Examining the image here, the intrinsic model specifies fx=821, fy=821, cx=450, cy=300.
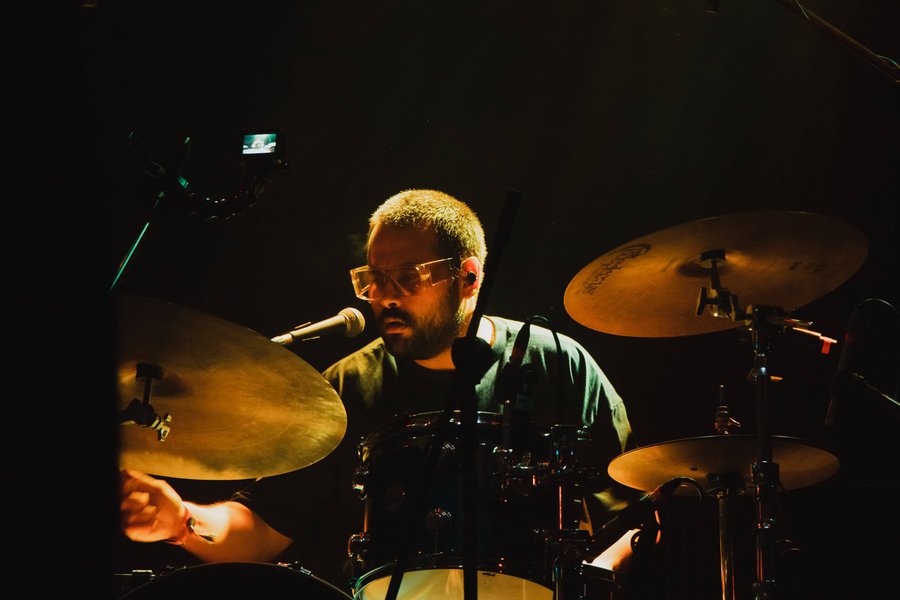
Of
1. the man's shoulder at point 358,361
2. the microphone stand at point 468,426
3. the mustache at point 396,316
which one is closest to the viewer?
the microphone stand at point 468,426

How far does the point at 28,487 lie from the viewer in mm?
2059

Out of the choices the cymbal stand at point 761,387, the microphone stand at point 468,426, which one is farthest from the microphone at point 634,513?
the microphone stand at point 468,426

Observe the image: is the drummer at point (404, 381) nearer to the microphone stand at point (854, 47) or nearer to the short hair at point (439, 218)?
the short hair at point (439, 218)

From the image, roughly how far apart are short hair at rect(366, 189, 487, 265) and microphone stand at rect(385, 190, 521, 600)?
6.08 feet

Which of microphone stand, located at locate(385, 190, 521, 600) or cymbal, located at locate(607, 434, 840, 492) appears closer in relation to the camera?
microphone stand, located at locate(385, 190, 521, 600)

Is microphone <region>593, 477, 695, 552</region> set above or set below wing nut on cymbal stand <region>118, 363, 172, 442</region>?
below

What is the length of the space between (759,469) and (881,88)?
7.03 ft

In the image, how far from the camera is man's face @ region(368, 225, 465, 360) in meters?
3.33

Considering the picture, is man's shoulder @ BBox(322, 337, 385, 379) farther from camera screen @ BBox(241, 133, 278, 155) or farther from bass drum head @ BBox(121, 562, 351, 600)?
bass drum head @ BBox(121, 562, 351, 600)

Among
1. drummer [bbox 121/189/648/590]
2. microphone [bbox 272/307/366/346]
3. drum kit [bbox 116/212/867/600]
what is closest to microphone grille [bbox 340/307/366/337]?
microphone [bbox 272/307/366/346]

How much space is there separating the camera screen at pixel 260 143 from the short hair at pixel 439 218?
3.83 ft

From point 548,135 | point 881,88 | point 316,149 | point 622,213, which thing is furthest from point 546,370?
point 881,88

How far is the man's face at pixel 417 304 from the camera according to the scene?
131 inches

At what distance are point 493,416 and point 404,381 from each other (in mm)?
1157
